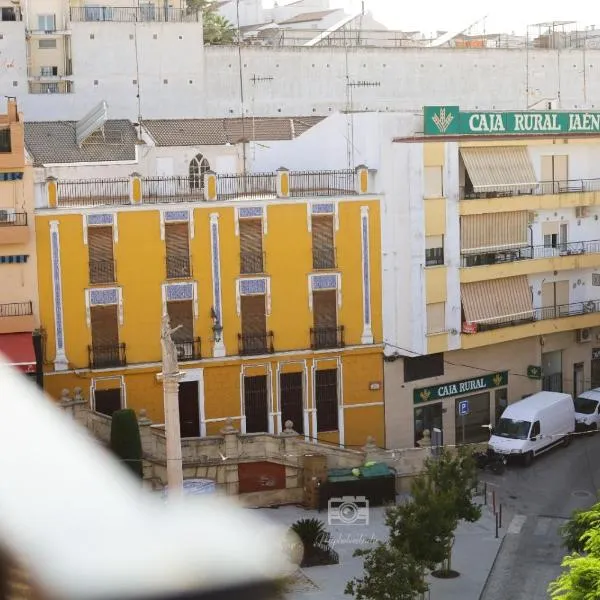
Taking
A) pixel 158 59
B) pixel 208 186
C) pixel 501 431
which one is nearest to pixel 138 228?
pixel 208 186

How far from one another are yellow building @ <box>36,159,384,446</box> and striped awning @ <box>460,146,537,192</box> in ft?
11.3

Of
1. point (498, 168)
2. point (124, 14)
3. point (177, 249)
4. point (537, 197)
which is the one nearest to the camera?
point (177, 249)

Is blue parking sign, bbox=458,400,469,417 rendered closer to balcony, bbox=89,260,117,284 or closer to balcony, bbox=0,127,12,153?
balcony, bbox=89,260,117,284

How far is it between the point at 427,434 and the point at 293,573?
355 inches

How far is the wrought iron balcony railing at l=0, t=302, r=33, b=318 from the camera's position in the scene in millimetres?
34250

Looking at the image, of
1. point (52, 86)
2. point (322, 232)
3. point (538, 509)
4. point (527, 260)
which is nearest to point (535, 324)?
point (527, 260)

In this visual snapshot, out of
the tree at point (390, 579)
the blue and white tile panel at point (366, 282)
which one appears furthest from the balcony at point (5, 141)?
the tree at point (390, 579)

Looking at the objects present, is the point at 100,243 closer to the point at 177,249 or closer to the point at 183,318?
the point at 177,249

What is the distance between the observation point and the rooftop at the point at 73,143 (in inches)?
1758

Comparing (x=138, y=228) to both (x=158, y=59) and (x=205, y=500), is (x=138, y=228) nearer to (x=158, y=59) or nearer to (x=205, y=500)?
(x=205, y=500)

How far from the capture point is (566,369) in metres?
43.9

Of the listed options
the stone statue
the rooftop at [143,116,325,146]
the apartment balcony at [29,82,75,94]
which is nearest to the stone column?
the stone statue

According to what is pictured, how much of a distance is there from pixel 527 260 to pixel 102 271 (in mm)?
13812

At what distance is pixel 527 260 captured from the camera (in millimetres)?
40781
